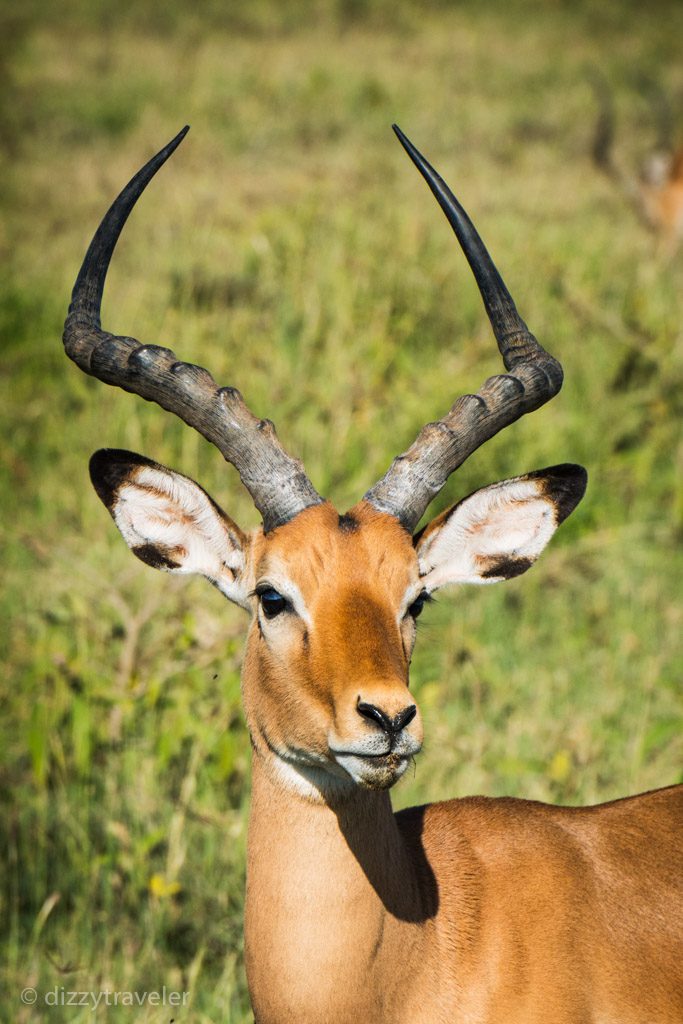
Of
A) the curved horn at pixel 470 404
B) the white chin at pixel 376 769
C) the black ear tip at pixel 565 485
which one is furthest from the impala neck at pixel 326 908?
the black ear tip at pixel 565 485

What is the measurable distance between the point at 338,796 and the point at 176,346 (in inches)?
183

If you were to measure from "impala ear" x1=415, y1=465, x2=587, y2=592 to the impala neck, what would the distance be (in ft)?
1.95

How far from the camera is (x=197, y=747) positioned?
4164 millimetres

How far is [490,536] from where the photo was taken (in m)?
3.15

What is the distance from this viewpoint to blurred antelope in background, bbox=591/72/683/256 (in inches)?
414

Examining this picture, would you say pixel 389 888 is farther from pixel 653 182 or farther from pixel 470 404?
pixel 653 182

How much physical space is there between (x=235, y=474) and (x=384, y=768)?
3778 millimetres

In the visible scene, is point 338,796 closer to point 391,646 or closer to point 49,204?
point 391,646

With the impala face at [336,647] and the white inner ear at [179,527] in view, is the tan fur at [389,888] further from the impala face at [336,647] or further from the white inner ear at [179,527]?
the white inner ear at [179,527]

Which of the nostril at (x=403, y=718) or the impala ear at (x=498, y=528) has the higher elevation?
the impala ear at (x=498, y=528)

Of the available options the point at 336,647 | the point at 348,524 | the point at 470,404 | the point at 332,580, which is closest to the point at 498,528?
the point at 470,404

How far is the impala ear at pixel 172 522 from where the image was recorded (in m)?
2.98

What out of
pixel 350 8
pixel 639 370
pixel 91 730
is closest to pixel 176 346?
pixel 639 370

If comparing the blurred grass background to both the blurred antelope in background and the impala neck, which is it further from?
the impala neck
